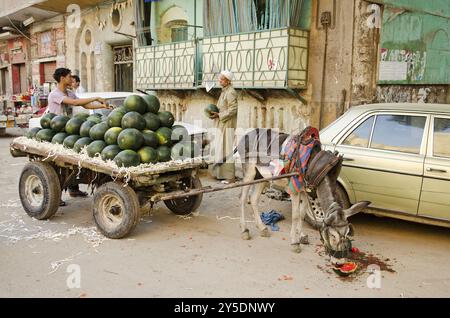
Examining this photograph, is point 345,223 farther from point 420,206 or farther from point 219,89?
point 219,89

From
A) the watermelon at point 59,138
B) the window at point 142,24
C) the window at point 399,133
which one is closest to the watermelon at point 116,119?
the watermelon at point 59,138

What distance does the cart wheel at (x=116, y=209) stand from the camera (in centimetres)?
491

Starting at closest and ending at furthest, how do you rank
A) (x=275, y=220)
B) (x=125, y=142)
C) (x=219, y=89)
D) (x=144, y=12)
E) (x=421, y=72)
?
1. (x=125, y=142)
2. (x=275, y=220)
3. (x=421, y=72)
4. (x=219, y=89)
5. (x=144, y=12)

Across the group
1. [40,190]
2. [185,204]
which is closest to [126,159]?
[185,204]

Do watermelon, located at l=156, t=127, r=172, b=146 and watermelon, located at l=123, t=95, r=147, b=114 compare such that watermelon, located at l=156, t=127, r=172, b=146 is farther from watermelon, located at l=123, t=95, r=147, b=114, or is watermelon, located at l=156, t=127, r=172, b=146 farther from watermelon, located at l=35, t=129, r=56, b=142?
watermelon, located at l=35, t=129, r=56, b=142

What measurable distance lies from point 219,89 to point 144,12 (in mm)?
4148

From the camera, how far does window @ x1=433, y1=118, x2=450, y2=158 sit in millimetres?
4883

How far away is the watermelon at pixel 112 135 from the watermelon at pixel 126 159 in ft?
0.90

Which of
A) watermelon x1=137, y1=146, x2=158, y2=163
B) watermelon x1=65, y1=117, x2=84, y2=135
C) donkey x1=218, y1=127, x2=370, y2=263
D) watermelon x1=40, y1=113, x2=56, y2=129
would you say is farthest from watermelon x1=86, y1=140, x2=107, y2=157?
donkey x1=218, y1=127, x2=370, y2=263

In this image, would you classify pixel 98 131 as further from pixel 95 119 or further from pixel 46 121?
pixel 46 121

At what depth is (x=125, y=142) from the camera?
4.85 m

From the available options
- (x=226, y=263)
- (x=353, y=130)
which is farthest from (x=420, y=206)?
(x=226, y=263)

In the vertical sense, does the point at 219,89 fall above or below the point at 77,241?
above

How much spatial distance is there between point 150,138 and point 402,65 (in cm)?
554
